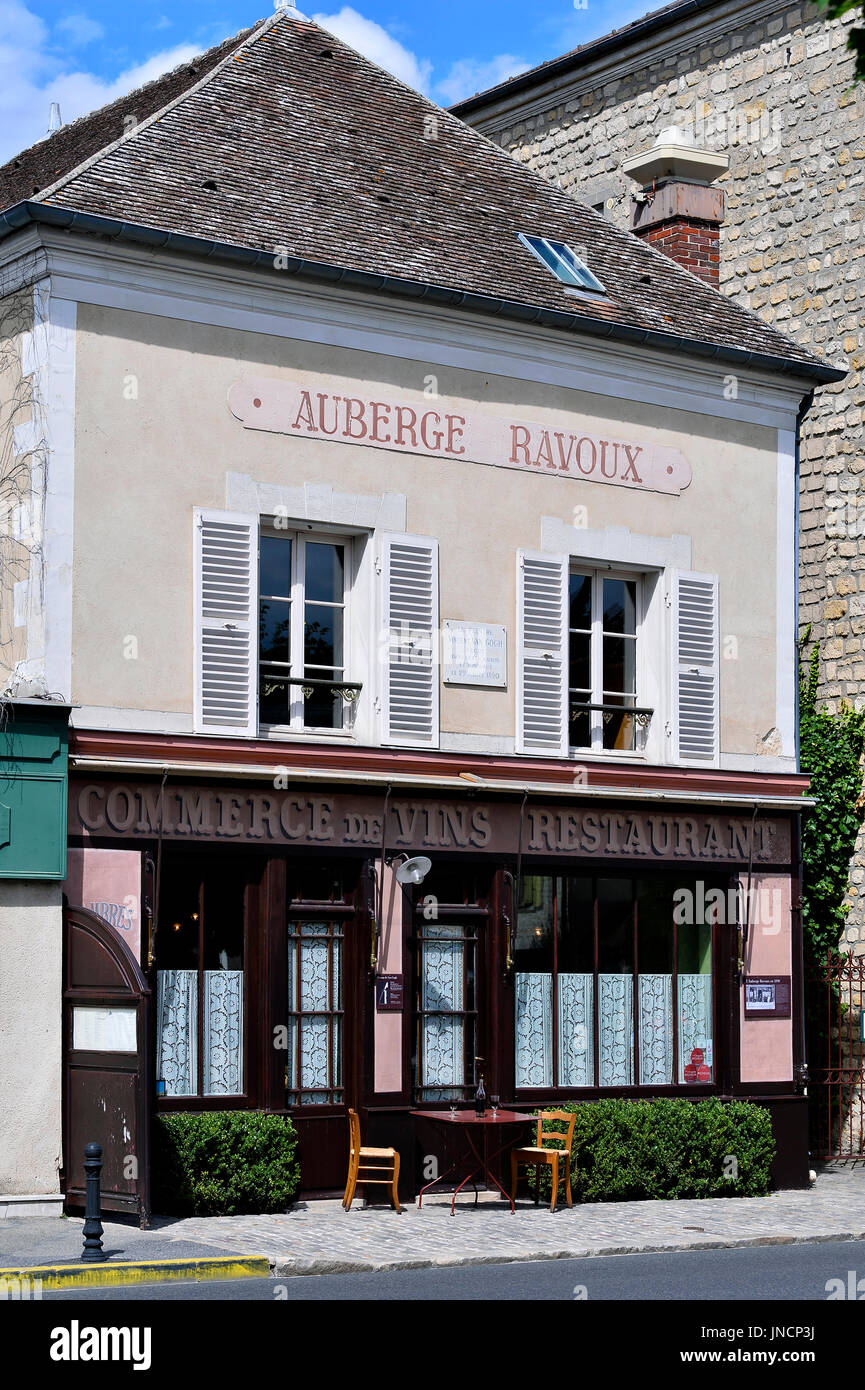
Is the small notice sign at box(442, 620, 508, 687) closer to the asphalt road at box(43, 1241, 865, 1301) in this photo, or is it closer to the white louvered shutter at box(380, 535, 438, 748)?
the white louvered shutter at box(380, 535, 438, 748)

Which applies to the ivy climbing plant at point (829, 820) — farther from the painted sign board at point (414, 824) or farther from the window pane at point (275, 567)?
the window pane at point (275, 567)

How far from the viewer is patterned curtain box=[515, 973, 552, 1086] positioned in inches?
711

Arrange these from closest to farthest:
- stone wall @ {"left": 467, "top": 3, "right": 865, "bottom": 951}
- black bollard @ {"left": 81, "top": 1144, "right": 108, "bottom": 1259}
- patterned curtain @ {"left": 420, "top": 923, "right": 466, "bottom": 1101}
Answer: black bollard @ {"left": 81, "top": 1144, "right": 108, "bottom": 1259} → patterned curtain @ {"left": 420, "top": 923, "right": 466, "bottom": 1101} → stone wall @ {"left": 467, "top": 3, "right": 865, "bottom": 951}

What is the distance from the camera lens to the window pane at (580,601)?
19016mm

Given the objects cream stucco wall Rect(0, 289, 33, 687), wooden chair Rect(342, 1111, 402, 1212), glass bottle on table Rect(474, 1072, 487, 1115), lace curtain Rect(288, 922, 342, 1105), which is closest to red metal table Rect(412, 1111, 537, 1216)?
glass bottle on table Rect(474, 1072, 487, 1115)

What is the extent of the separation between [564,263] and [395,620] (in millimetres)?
4421

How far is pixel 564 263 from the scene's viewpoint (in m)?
19.8

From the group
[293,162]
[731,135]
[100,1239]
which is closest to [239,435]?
[293,162]

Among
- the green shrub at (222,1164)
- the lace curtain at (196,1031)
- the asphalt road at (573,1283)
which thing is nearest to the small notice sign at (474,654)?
the lace curtain at (196,1031)

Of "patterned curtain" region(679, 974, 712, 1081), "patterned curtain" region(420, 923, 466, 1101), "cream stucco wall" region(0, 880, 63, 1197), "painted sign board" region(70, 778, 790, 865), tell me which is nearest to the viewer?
"cream stucco wall" region(0, 880, 63, 1197)

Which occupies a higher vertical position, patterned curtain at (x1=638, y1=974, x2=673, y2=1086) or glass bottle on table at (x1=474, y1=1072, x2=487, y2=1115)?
patterned curtain at (x1=638, y1=974, x2=673, y2=1086)

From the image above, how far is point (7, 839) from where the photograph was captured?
15.2m

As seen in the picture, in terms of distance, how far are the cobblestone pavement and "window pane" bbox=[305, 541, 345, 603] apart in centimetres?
495
